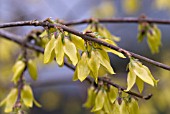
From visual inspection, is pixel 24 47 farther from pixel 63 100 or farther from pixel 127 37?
pixel 127 37

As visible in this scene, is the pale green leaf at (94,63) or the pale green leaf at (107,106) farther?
the pale green leaf at (107,106)

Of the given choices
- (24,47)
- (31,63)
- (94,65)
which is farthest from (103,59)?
(24,47)

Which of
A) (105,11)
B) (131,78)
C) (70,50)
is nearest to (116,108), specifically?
(131,78)

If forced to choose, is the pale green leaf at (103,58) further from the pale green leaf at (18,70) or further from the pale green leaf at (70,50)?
the pale green leaf at (18,70)

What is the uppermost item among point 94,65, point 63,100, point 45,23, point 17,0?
point 17,0

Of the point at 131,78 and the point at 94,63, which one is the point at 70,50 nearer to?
the point at 94,63

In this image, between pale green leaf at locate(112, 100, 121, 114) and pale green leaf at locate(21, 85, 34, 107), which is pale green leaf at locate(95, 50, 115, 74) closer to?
pale green leaf at locate(112, 100, 121, 114)

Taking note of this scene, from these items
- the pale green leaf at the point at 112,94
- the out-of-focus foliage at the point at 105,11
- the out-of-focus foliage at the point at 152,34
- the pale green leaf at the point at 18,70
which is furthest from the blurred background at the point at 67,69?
the pale green leaf at the point at 112,94

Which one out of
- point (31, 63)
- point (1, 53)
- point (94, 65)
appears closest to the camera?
point (94, 65)

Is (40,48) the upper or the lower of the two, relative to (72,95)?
upper
